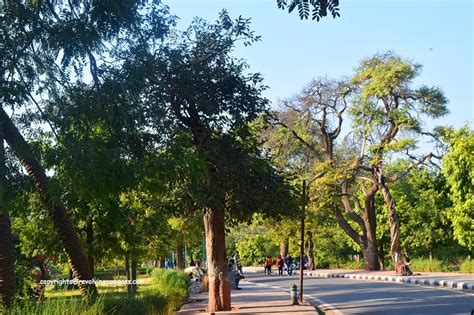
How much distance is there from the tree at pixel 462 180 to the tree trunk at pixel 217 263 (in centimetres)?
1906

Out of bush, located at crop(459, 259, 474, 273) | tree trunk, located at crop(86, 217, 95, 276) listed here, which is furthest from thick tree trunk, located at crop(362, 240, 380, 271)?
tree trunk, located at crop(86, 217, 95, 276)

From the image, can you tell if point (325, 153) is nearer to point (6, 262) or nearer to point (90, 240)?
point (90, 240)

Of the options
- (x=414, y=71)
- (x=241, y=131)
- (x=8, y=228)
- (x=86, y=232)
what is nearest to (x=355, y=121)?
(x=414, y=71)

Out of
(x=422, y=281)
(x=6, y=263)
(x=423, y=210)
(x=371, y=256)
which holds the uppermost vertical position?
(x=423, y=210)

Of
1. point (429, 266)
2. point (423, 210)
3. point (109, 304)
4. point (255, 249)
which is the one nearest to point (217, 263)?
point (109, 304)

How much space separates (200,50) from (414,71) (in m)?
25.7

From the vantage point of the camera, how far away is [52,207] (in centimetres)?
1020

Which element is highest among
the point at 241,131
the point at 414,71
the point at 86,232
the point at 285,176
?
the point at 414,71

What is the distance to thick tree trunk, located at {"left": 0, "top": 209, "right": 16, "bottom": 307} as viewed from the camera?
10320 millimetres

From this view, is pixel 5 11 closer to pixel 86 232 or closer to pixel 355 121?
pixel 86 232

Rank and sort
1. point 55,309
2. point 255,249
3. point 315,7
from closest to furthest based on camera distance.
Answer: point 315,7 < point 55,309 < point 255,249

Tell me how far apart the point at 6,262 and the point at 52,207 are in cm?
131

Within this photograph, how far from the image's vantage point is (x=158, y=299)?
634 inches

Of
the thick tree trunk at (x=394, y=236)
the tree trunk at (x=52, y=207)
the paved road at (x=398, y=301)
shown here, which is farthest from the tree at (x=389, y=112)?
the tree trunk at (x=52, y=207)
